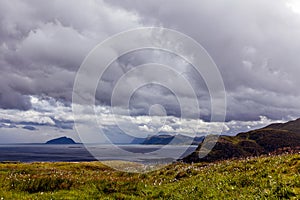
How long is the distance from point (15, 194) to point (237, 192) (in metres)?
10.7

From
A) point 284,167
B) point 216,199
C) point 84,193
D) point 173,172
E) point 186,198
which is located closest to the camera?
point 216,199

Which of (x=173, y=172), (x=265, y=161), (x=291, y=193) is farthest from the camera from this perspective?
(x=173, y=172)

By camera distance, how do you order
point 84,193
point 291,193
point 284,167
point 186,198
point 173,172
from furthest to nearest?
point 173,172, point 84,193, point 284,167, point 186,198, point 291,193

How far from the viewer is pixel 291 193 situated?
9734 mm

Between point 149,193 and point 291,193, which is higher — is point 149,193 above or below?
below

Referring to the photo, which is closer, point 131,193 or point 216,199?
point 216,199

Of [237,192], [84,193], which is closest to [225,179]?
[237,192]

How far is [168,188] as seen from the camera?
15867 millimetres

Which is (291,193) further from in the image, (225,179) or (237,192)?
(225,179)

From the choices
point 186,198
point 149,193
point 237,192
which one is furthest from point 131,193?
point 237,192

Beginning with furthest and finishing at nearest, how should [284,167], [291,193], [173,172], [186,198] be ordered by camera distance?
[173,172] < [284,167] < [186,198] < [291,193]

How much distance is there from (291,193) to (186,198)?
15.0ft

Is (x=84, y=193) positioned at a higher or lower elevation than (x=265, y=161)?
lower

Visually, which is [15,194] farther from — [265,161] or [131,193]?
[265,161]
